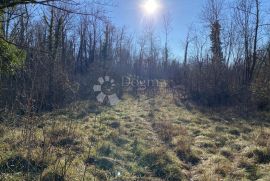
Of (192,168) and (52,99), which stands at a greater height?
(52,99)

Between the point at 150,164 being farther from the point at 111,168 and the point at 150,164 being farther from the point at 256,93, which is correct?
the point at 256,93

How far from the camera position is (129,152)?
31.8ft

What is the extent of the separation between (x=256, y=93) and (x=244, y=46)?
34.8ft

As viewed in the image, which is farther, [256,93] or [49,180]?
[256,93]

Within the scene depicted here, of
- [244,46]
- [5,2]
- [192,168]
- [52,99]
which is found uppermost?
[244,46]

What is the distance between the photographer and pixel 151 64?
5331 centimetres

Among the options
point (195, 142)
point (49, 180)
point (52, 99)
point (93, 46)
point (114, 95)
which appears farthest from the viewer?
point (93, 46)

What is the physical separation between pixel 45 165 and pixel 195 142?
19.5 feet

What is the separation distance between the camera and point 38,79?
10.1 m

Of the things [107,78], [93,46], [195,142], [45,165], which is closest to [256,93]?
[195,142]

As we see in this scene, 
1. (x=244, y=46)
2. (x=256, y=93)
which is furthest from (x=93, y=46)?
(x=256, y=93)

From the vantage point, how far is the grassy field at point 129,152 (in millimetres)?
7086

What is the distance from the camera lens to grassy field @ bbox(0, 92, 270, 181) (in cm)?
709

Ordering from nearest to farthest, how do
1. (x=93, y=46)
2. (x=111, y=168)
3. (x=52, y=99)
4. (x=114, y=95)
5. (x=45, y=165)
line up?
(x=45, y=165) → (x=111, y=168) → (x=52, y=99) → (x=114, y=95) → (x=93, y=46)
